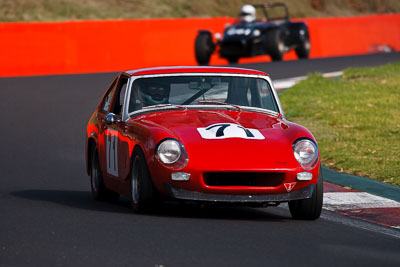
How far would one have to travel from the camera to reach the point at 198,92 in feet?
29.3

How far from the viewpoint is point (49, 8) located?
35250 mm

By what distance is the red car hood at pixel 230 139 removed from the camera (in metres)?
7.76

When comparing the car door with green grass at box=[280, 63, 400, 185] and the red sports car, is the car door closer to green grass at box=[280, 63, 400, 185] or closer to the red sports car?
the red sports car

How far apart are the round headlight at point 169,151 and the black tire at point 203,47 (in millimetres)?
20998

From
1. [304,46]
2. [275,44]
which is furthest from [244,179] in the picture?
[304,46]

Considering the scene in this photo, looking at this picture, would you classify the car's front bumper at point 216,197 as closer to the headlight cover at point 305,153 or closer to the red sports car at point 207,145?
the red sports car at point 207,145

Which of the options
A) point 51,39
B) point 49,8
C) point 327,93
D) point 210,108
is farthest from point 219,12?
point 210,108

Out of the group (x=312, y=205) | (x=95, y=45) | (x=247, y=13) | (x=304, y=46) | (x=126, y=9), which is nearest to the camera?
(x=312, y=205)

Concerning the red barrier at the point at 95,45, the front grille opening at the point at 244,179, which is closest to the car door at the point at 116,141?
the front grille opening at the point at 244,179

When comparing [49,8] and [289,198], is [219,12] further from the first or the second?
[289,198]

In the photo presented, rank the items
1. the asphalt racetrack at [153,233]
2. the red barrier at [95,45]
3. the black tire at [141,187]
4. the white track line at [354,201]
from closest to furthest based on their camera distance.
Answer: the asphalt racetrack at [153,233], the black tire at [141,187], the white track line at [354,201], the red barrier at [95,45]

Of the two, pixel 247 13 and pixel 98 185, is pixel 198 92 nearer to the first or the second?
pixel 98 185

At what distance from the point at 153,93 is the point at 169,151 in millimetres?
1237

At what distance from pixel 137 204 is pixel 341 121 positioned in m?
7.67
